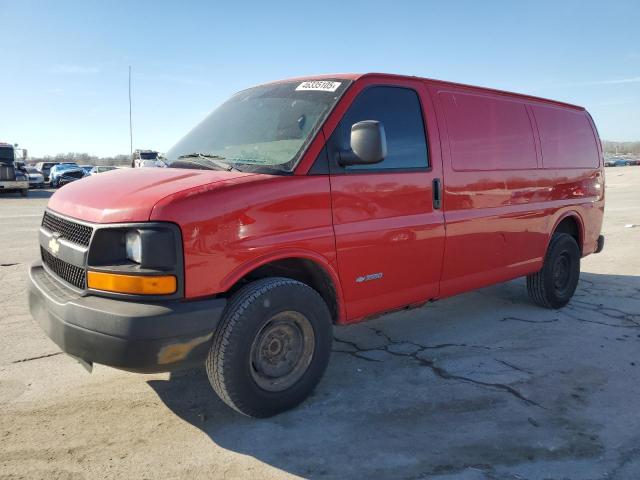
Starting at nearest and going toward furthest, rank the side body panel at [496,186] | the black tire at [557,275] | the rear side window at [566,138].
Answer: the side body panel at [496,186], the rear side window at [566,138], the black tire at [557,275]

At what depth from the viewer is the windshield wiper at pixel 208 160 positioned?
3.28 m

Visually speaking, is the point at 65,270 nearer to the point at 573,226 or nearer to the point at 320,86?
the point at 320,86

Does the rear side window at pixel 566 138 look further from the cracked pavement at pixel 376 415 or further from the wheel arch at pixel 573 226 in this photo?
the cracked pavement at pixel 376 415

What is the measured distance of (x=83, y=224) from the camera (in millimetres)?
2873

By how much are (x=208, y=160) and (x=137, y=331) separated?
A: 1387mm

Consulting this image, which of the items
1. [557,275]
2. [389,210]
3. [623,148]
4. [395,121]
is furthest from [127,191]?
[623,148]

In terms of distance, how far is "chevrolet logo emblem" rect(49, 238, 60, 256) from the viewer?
312cm

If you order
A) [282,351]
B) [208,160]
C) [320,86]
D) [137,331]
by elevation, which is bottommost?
[282,351]

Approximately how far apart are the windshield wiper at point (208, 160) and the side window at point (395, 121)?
782mm

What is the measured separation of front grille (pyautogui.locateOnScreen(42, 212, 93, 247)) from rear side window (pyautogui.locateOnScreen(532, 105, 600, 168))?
4275mm

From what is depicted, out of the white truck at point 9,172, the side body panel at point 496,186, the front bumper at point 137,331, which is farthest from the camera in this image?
the white truck at point 9,172

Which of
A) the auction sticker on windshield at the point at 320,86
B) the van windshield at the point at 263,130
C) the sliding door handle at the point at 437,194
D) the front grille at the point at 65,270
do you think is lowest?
the front grille at the point at 65,270

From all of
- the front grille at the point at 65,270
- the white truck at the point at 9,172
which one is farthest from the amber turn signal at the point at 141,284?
the white truck at the point at 9,172

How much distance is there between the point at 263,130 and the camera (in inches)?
142
